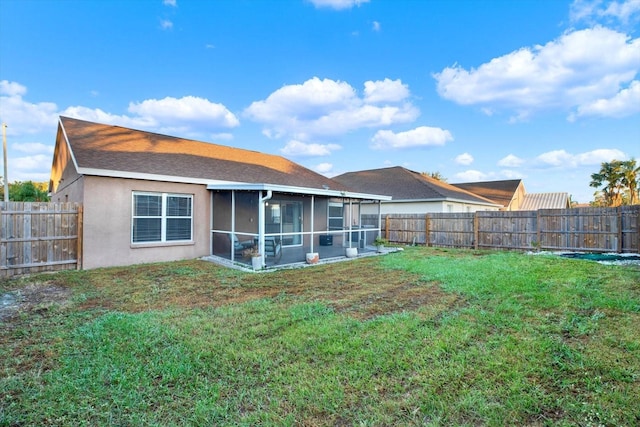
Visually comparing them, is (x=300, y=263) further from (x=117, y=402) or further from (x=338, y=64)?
(x=338, y=64)

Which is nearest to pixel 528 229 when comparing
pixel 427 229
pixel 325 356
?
pixel 427 229

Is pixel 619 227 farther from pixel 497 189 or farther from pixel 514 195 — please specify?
pixel 497 189

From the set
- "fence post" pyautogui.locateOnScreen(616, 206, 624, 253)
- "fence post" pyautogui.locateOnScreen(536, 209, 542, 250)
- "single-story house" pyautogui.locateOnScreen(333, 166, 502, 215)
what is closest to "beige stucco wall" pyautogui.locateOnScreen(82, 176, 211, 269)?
"single-story house" pyautogui.locateOnScreen(333, 166, 502, 215)

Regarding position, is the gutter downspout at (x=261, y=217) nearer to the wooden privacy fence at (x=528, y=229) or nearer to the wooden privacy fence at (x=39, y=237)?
the wooden privacy fence at (x=39, y=237)

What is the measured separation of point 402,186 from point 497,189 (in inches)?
576

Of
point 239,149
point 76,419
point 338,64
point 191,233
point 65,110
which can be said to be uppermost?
point 338,64

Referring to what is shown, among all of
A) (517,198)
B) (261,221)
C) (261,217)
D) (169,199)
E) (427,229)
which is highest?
(517,198)

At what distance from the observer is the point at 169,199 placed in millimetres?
10305

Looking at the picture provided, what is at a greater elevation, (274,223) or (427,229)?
(274,223)

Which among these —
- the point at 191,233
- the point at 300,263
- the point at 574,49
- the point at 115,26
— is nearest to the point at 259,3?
the point at 115,26

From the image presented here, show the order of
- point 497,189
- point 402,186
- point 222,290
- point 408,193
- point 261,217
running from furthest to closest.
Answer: point 497,189 → point 402,186 → point 408,193 → point 261,217 → point 222,290

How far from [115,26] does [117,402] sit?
15179mm

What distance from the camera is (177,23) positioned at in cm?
1293

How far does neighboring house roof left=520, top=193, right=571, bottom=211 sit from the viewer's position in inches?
1264
